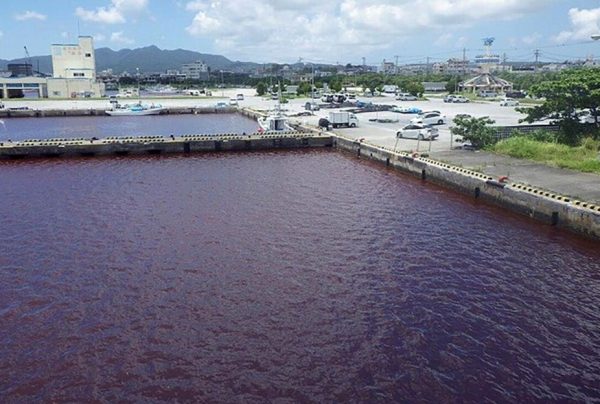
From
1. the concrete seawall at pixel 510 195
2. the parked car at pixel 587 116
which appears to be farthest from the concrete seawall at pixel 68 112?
the parked car at pixel 587 116

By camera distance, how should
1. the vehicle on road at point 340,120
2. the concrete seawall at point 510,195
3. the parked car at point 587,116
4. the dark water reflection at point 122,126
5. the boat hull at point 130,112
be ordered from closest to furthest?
1. the concrete seawall at point 510,195
2. the parked car at point 587,116
3. the vehicle on road at point 340,120
4. the dark water reflection at point 122,126
5. the boat hull at point 130,112

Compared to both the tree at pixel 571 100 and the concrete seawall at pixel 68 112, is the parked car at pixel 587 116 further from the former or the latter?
the concrete seawall at pixel 68 112

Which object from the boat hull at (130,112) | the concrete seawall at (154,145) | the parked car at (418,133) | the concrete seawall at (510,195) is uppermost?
the boat hull at (130,112)

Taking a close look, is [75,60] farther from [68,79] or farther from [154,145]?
[154,145]

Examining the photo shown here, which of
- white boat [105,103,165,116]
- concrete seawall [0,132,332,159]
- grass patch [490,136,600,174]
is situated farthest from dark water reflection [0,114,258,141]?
grass patch [490,136,600,174]

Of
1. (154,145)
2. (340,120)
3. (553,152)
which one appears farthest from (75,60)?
(553,152)

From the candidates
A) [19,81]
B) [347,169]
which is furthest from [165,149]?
[19,81]
